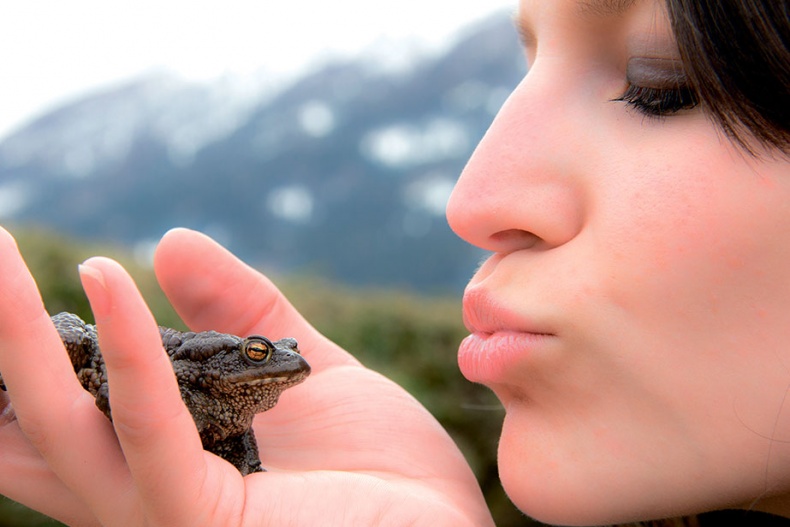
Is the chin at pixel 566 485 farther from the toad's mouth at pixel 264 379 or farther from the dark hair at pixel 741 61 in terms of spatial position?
the dark hair at pixel 741 61

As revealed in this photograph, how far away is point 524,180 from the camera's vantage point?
6.48 feet

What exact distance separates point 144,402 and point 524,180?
1.18m

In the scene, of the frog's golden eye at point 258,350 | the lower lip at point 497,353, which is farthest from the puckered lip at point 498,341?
the frog's golden eye at point 258,350

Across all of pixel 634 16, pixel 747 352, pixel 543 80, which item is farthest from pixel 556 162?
pixel 747 352

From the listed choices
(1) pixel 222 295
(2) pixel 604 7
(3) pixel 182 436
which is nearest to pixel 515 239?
(2) pixel 604 7

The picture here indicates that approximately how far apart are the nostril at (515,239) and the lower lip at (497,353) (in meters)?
0.27

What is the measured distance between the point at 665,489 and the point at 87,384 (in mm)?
1902

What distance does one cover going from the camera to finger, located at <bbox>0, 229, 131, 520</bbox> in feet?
5.45

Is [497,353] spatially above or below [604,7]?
below

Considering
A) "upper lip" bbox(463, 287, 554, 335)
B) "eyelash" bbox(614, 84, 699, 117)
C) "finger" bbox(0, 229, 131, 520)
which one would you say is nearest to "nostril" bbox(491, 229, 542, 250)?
"upper lip" bbox(463, 287, 554, 335)

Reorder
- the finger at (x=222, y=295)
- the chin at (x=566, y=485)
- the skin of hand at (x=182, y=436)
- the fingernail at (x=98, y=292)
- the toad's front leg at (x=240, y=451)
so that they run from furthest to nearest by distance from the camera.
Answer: the finger at (x=222, y=295) → the toad's front leg at (x=240, y=451) → the chin at (x=566, y=485) → the skin of hand at (x=182, y=436) → the fingernail at (x=98, y=292)

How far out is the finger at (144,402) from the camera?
149 centimetres

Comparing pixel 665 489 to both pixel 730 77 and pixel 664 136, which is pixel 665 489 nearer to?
pixel 664 136

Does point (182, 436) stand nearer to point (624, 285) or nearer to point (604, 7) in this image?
point (624, 285)
